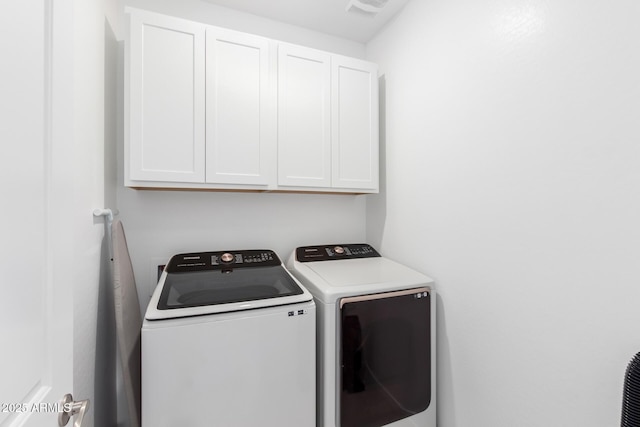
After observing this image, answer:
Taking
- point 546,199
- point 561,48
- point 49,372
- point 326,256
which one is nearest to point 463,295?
point 546,199

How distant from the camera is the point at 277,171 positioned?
168cm

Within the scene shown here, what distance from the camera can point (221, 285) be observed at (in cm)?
141

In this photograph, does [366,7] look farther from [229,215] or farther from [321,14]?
[229,215]

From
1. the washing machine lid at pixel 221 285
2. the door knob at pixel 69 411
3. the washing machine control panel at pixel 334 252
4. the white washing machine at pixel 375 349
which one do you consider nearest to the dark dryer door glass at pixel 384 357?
the white washing machine at pixel 375 349

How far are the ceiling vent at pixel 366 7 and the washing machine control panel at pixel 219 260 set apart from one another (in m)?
1.75

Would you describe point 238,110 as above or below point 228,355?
above

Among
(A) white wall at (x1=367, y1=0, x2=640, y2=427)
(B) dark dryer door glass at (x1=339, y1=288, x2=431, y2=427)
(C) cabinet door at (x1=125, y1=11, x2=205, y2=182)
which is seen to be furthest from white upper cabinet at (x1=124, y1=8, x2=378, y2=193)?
(B) dark dryer door glass at (x1=339, y1=288, x2=431, y2=427)

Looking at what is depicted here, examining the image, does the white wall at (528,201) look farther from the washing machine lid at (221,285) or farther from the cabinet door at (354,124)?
the washing machine lid at (221,285)

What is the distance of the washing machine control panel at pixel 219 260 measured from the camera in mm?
1564

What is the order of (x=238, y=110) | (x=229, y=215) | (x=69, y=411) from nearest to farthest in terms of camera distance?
(x=69, y=411), (x=238, y=110), (x=229, y=215)

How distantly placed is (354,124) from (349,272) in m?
1.03

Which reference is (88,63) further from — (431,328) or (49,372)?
(431,328)

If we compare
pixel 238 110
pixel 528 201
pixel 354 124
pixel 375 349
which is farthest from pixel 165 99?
pixel 528 201

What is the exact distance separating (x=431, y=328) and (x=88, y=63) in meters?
2.14
